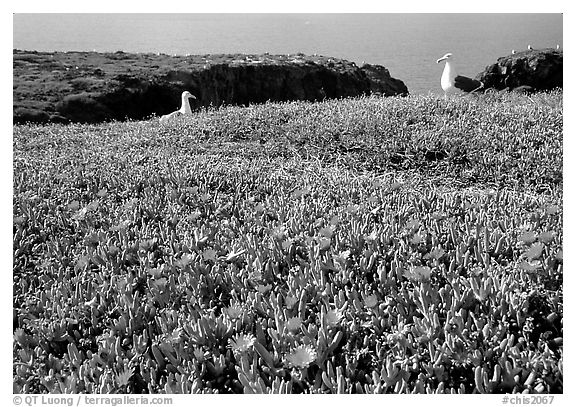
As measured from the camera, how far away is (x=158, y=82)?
86.7 ft

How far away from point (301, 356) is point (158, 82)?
26.0 metres

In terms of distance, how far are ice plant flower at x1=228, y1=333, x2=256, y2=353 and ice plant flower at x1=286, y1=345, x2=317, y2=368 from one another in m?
0.15

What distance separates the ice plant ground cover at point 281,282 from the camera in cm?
193

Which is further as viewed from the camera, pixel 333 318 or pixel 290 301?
pixel 290 301

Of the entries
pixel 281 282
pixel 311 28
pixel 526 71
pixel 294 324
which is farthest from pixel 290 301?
pixel 526 71

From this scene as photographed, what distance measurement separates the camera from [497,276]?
85.6 inches

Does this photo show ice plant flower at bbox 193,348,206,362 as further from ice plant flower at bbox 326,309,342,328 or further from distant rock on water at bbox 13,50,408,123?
distant rock on water at bbox 13,50,408,123

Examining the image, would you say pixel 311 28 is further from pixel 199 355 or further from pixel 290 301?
pixel 199 355

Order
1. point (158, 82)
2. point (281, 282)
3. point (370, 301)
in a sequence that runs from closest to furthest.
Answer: point (370, 301), point (281, 282), point (158, 82)

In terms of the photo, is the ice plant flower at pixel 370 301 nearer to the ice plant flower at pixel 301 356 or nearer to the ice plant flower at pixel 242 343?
the ice plant flower at pixel 301 356

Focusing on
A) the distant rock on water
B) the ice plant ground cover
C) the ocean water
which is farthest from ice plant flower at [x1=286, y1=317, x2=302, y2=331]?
the distant rock on water

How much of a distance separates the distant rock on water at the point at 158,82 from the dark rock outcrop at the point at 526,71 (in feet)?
23.6

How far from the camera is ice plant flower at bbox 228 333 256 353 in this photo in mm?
1949

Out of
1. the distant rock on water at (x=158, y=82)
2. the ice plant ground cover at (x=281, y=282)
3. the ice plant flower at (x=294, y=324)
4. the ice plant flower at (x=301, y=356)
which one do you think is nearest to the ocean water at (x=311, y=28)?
the ice plant ground cover at (x=281, y=282)
